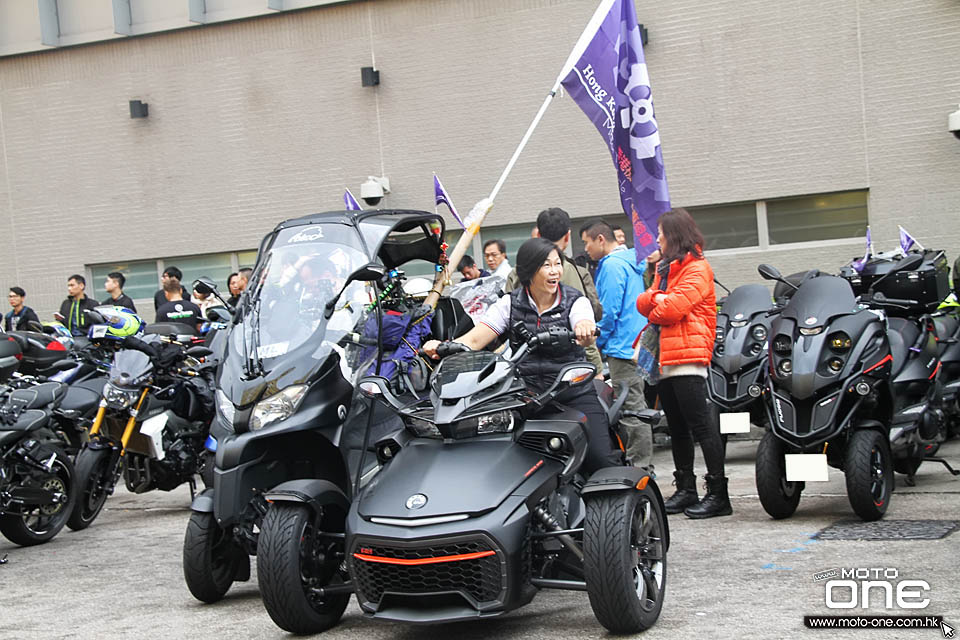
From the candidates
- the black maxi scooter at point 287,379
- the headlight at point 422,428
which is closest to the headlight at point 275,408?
the black maxi scooter at point 287,379

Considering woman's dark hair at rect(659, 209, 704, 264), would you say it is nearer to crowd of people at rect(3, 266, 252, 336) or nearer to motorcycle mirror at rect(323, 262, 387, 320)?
motorcycle mirror at rect(323, 262, 387, 320)

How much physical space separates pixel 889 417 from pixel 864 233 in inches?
277

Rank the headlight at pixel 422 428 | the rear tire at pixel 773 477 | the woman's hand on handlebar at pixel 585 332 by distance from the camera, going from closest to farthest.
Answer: the headlight at pixel 422 428, the woman's hand on handlebar at pixel 585 332, the rear tire at pixel 773 477

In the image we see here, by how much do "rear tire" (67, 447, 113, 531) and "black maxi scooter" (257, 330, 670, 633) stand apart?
4.11 metres

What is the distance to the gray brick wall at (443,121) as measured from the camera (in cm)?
1413

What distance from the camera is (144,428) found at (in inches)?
372

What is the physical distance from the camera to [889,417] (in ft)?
25.5

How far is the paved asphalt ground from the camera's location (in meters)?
5.47


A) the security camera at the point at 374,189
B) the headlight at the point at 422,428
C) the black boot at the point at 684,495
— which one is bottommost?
the black boot at the point at 684,495

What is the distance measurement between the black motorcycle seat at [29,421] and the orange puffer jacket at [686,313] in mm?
4372

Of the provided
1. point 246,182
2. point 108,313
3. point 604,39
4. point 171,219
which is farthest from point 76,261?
point 604,39

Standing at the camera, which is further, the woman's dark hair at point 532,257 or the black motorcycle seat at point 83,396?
the black motorcycle seat at point 83,396

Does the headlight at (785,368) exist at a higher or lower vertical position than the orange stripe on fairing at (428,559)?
higher

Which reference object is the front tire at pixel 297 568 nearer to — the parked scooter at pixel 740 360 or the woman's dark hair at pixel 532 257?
the woman's dark hair at pixel 532 257
